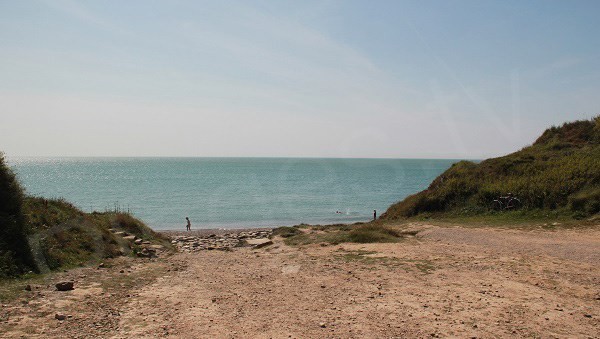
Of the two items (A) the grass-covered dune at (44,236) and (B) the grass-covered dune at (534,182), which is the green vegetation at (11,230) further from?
(B) the grass-covered dune at (534,182)

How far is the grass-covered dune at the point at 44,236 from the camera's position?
13258 millimetres

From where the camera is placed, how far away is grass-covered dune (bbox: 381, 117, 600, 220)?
976 inches

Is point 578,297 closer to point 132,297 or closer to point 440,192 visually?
point 132,297

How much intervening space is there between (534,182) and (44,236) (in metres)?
30.1

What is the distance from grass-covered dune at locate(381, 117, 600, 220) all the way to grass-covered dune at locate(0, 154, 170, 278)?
2284cm

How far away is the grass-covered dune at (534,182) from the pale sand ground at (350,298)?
8294 millimetres

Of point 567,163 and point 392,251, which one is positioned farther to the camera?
point 567,163

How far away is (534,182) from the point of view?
27109mm

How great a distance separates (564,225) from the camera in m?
21.5

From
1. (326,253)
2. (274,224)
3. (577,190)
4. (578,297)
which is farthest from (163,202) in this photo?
(578,297)

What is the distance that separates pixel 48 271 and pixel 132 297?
4542mm

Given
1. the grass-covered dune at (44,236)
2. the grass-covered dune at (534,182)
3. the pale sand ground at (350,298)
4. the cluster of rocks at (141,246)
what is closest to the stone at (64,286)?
the pale sand ground at (350,298)

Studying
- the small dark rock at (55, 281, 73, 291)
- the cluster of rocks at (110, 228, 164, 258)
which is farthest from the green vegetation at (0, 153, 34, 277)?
the cluster of rocks at (110, 228, 164, 258)

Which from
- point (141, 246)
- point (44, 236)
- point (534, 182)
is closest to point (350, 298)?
point (44, 236)
